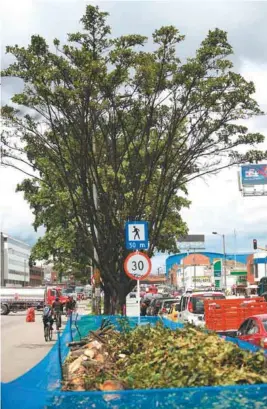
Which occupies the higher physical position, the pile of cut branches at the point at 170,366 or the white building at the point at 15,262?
the white building at the point at 15,262

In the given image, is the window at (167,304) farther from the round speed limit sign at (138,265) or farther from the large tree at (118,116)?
the round speed limit sign at (138,265)

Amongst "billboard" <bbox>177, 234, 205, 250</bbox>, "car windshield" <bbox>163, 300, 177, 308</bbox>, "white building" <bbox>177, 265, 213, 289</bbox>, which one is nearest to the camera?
"car windshield" <bbox>163, 300, 177, 308</bbox>

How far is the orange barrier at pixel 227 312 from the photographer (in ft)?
66.9

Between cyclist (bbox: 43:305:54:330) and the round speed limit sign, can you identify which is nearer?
the round speed limit sign

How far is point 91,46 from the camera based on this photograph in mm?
17516

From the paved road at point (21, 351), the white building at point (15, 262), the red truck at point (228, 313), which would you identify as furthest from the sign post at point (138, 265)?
the white building at point (15, 262)

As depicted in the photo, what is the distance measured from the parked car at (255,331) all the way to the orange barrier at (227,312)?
561 cm

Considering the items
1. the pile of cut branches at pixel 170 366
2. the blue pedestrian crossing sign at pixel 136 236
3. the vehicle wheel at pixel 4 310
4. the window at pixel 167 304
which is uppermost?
the blue pedestrian crossing sign at pixel 136 236

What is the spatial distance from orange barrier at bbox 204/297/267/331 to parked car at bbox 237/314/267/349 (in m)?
5.61

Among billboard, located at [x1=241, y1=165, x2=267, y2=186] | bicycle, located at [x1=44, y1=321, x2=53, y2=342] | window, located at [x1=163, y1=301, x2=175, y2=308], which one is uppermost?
billboard, located at [x1=241, y1=165, x2=267, y2=186]

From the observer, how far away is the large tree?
1752 centimetres

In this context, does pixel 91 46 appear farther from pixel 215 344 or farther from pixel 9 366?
pixel 215 344

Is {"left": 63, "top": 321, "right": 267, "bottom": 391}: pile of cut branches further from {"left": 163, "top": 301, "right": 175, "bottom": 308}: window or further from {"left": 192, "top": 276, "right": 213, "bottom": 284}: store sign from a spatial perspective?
{"left": 192, "top": 276, "right": 213, "bottom": 284}: store sign

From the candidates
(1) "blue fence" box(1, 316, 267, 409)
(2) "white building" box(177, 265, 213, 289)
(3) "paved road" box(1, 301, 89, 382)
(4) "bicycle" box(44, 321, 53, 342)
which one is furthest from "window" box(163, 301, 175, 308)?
(2) "white building" box(177, 265, 213, 289)
